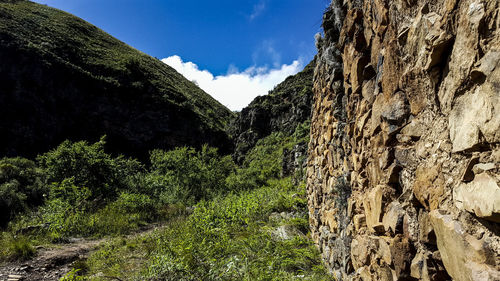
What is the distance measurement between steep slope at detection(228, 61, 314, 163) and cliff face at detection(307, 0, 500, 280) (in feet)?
57.9

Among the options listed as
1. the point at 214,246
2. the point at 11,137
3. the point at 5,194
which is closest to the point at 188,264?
the point at 214,246

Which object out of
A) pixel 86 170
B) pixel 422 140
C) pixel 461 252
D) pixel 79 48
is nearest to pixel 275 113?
pixel 86 170

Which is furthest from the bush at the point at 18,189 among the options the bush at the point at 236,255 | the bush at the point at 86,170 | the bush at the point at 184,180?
the bush at the point at 236,255

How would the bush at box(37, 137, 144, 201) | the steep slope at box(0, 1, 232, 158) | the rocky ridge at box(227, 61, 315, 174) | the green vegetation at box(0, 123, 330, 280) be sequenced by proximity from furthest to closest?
the rocky ridge at box(227, 61, 315, 174), the steep slope at box(0, 1, 232, 158), the bush at box(37, 137, 144, 201), the green vegetation at box(0, 123, 330, 280)

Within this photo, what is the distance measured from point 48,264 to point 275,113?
69.0 feet

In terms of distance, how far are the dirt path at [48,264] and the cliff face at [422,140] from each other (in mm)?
5973

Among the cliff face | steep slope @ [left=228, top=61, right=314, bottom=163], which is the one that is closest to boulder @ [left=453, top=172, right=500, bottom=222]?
the cliff face

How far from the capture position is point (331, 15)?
353 cm

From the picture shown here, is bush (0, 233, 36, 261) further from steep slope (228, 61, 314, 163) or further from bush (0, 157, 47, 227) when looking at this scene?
steep slope (228, 61, 314, 163)

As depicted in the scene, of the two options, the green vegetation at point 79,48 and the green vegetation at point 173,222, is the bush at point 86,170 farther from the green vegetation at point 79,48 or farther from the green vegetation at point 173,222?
the green vegetation at point 79,48

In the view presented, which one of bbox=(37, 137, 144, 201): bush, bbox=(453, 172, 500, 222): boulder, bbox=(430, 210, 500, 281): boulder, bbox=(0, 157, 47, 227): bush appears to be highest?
bbox=(453, 172, 500, 222): boulder

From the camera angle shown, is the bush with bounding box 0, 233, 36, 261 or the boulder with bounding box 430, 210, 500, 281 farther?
the bush with bounding box 0, 233, 36, 261

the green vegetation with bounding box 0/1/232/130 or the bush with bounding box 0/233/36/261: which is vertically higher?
the green vegetation with bounding box 0/1/232/130

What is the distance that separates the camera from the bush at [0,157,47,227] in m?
10.8
